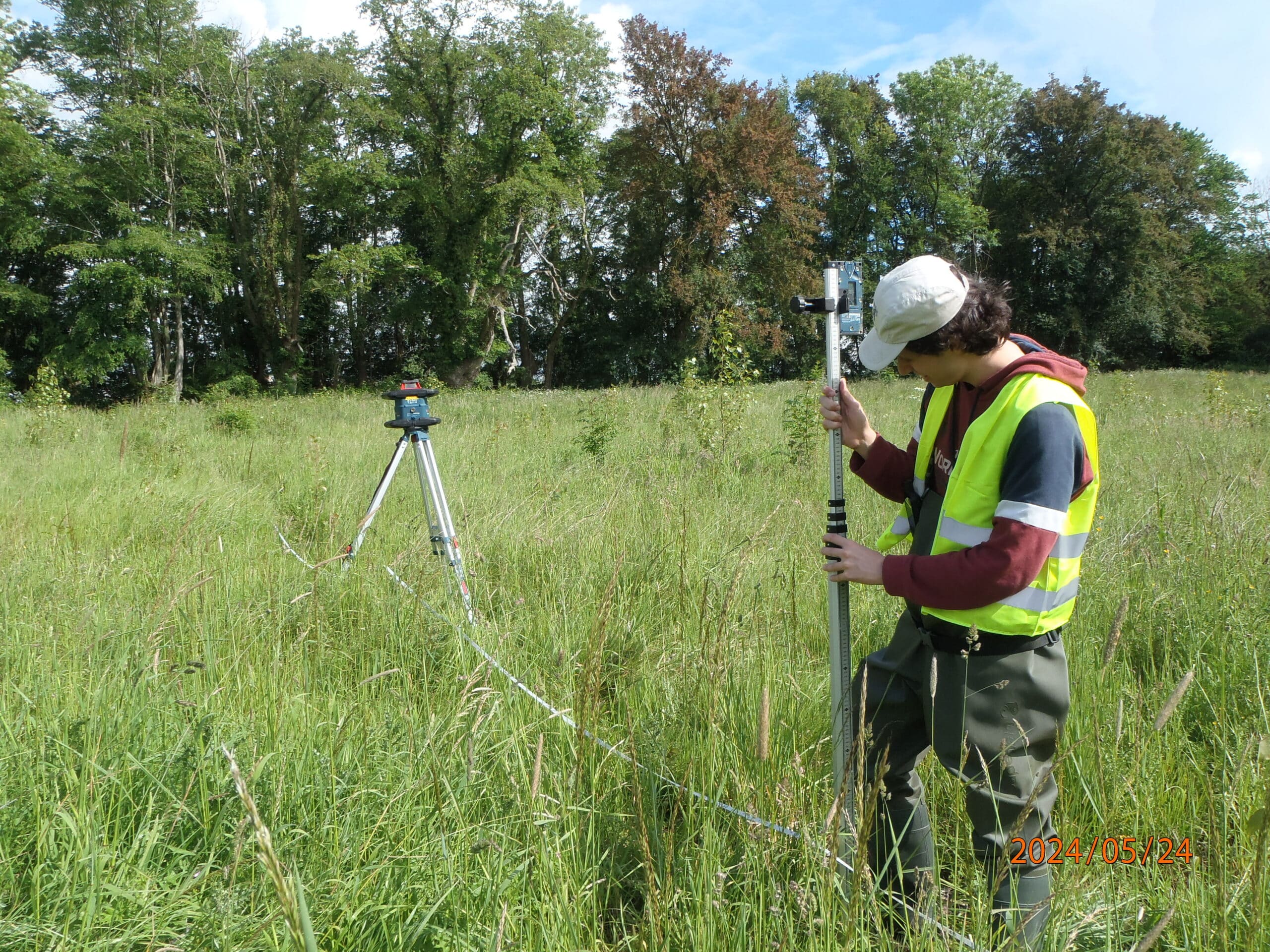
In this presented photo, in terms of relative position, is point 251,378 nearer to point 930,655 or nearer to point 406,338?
point 406,338

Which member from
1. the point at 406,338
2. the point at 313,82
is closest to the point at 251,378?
the point at 406,338

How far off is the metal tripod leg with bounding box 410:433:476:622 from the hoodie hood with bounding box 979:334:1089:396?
2.24 metres

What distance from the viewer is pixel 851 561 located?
1816mm

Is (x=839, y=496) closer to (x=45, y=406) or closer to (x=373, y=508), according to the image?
(x=373, y=508)

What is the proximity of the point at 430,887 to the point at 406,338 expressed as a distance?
36.8m

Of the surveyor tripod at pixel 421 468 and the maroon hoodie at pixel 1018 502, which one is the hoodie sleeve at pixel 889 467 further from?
the surveyor tripod at pixel 421 468

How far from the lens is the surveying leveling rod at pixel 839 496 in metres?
1.86

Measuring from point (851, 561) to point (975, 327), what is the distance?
0.58m

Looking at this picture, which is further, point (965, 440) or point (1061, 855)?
point (1061, 855)

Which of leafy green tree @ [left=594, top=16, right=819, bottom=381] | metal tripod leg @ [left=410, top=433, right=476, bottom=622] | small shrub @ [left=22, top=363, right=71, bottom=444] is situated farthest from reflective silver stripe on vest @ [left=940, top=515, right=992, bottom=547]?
leafy green tree @ [left=594, top=16, right=819, bottom=381]

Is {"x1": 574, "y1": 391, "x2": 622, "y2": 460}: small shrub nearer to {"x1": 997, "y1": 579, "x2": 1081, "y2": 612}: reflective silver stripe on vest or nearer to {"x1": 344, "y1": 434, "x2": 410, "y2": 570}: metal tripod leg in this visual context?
{"x1": 344, "y1": 434, "x2": 410, "y2": 570}: metal tripod leg

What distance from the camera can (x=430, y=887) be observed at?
1.57 m

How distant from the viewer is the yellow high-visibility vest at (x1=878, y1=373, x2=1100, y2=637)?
1.62 metres
